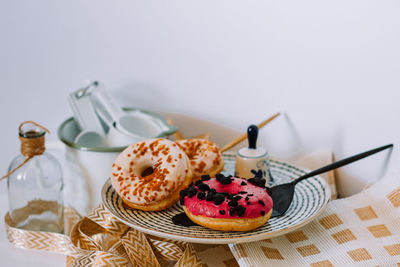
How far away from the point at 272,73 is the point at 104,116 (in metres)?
0.36

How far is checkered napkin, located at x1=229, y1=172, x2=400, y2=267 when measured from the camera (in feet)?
1.98

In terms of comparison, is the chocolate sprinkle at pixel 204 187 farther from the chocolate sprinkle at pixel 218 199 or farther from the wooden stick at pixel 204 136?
the wooden stick at pixel 204 136

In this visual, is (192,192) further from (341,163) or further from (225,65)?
(225,65)

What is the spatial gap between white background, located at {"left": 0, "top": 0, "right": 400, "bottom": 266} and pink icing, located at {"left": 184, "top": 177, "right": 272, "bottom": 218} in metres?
0.27

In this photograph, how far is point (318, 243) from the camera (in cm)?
64

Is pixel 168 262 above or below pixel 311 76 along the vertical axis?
below

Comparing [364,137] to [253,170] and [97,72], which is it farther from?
[97,72]

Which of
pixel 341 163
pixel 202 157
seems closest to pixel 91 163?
pixel 202 157

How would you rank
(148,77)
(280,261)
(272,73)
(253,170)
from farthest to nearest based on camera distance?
(148,77) → (272,73) → (253,170) → (280,261)

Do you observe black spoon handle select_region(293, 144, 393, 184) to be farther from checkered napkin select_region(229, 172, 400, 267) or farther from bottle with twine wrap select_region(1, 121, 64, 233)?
bottle with twine wrap select_region(1, 121, 64, 233)

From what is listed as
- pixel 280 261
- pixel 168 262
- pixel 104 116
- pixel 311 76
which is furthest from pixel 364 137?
pixel 104 116

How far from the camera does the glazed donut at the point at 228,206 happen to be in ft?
1.99

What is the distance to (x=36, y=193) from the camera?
84cm

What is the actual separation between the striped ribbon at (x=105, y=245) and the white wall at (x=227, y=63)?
0.36m
